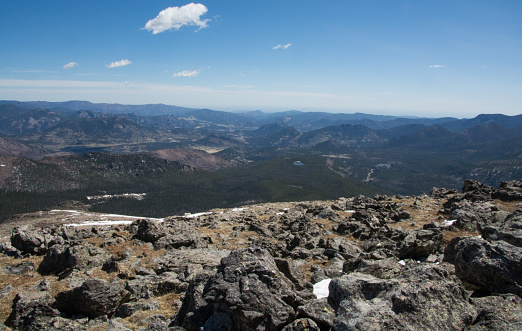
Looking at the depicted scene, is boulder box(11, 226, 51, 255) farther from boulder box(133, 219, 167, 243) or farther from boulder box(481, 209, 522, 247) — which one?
boulder box(481, 209, 522, 247)

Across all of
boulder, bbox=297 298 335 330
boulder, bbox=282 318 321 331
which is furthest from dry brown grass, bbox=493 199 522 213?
boulder, bbox=282 318 321 331

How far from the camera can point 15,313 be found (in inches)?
565

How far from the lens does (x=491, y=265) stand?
1252cm

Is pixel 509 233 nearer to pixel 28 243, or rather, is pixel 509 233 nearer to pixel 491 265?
pixel 491 265

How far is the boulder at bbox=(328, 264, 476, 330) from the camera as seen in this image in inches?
385

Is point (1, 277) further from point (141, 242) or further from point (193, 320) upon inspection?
point (193, 320)

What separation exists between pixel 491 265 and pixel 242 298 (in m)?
11.6

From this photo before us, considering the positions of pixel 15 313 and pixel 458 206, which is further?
pixel 458 206

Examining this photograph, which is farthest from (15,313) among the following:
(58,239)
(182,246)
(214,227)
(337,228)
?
(337,228)

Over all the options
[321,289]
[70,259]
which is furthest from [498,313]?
[70,259]

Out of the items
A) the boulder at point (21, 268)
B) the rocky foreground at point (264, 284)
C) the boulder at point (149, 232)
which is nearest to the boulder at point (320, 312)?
the rocky foreground at point (264, 284)

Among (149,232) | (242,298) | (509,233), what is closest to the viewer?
(242,298)

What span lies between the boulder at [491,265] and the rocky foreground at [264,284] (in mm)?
42

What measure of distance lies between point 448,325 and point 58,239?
34490 millimetres
